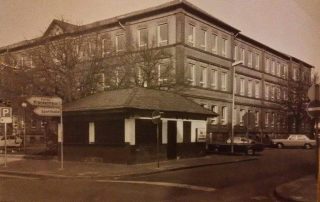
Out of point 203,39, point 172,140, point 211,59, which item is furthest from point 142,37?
point 172,140

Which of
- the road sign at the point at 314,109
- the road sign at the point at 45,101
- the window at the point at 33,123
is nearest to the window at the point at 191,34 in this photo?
the window at the point at 33,123

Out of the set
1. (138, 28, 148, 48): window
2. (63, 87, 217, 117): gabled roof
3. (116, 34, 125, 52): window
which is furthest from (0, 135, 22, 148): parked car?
(63, 87, 217, 117): gabled roof

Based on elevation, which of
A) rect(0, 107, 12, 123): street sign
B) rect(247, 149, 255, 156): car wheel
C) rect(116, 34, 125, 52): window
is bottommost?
rect(247, 149, 255, 156): car wheel

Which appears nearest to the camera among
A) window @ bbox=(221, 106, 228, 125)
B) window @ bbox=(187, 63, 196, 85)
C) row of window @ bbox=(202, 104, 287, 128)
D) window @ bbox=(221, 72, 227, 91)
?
window @ bbox=(187, 63, 196, 85)

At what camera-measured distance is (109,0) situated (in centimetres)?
732

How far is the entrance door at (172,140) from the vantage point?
62.6 feet

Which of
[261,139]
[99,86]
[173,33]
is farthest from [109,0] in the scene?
[261,139]

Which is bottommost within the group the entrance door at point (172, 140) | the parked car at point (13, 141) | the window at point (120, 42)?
the parked car at point (13, 141)

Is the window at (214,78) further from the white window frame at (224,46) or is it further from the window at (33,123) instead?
the window at (33,123)

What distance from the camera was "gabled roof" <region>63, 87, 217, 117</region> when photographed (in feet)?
56.3

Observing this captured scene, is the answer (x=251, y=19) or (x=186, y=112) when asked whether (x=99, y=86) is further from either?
(x=251, y=19)

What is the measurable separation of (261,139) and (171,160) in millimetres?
16793

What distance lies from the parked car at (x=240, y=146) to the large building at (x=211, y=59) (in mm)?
835

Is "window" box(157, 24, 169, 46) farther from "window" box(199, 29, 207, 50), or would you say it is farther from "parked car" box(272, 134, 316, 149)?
"parked car" box(272, 134, 316, 149)
